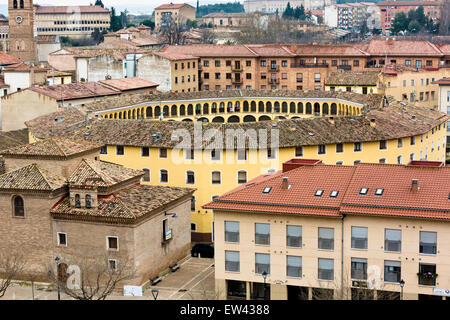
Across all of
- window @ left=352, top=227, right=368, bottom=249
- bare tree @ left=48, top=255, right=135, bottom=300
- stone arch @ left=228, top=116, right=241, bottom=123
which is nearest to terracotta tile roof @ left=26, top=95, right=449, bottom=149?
bare tree @ left=48, top=255, right=135, bottom=300

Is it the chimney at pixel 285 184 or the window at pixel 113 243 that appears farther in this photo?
the window at pixel 113 243

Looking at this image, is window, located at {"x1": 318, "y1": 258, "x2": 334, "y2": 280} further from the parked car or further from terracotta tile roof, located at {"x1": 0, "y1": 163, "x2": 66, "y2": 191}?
terracotta tile roof, located at {"x1": 0, "y1": 163, "x2": 66, "y2": 191}

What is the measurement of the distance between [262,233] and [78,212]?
38.2ft

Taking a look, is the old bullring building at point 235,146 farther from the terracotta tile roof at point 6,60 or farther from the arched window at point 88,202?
the terracotta tile roof at point 6,60

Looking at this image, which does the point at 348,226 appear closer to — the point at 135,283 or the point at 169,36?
the point at 135,283

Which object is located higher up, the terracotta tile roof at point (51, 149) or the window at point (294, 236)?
the terracotta tile roof at point (51, 149)

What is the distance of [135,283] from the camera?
43562mm

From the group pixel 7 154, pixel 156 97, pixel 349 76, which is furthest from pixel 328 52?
pixel 7 154

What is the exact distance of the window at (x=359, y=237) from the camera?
37.6 metres

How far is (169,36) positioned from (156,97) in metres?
90.0

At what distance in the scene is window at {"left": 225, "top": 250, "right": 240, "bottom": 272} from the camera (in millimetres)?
40209

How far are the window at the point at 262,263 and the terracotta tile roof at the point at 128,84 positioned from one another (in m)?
56.6

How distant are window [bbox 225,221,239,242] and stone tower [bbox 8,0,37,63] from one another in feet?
360

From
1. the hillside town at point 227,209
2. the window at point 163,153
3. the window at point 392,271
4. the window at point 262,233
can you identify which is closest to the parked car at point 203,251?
the hillside town at point 227,209
